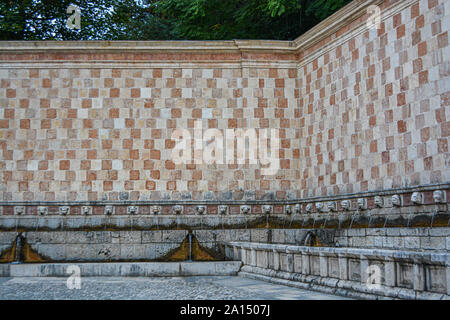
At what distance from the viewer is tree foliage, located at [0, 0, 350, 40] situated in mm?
21891

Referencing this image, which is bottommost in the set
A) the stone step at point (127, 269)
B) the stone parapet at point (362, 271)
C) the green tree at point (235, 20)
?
the stone step at point (127, 269)

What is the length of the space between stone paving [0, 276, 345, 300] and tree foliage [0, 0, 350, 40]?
35.5ft

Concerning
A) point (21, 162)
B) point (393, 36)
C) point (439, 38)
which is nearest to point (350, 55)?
point (393, 36)

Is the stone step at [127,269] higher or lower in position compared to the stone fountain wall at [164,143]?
lower

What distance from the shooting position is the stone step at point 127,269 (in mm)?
14023

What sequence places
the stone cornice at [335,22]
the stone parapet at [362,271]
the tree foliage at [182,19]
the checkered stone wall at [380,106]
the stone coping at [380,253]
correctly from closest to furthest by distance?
the stone coping at [380,253] → the stone parapet at [362,271] → the checkered stone wall at [380,106] → the stone cornice at [335,22] → the tree foliage at [182,19]

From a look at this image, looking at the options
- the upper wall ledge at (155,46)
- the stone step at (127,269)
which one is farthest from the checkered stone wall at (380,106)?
the stone step at (127,269)

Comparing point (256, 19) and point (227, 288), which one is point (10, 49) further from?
point (227, 288)

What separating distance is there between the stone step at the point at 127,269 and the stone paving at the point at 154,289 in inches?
21.0

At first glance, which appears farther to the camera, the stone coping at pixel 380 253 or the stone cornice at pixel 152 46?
the stone cornice at pixel 152 46

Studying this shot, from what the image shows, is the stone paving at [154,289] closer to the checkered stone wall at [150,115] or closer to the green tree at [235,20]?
the checkered stone wall at [150,115]

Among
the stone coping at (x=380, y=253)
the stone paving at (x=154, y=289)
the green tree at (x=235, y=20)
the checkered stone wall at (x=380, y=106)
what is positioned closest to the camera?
the stone coping at (x=380, y=253)

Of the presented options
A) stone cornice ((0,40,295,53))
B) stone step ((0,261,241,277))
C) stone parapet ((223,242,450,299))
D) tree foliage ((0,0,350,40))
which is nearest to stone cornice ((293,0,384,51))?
stone cornice ((0,40,295,53))

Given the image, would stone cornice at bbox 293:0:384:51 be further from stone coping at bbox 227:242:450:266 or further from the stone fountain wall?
stone coping at bbox 227:242:450:266
